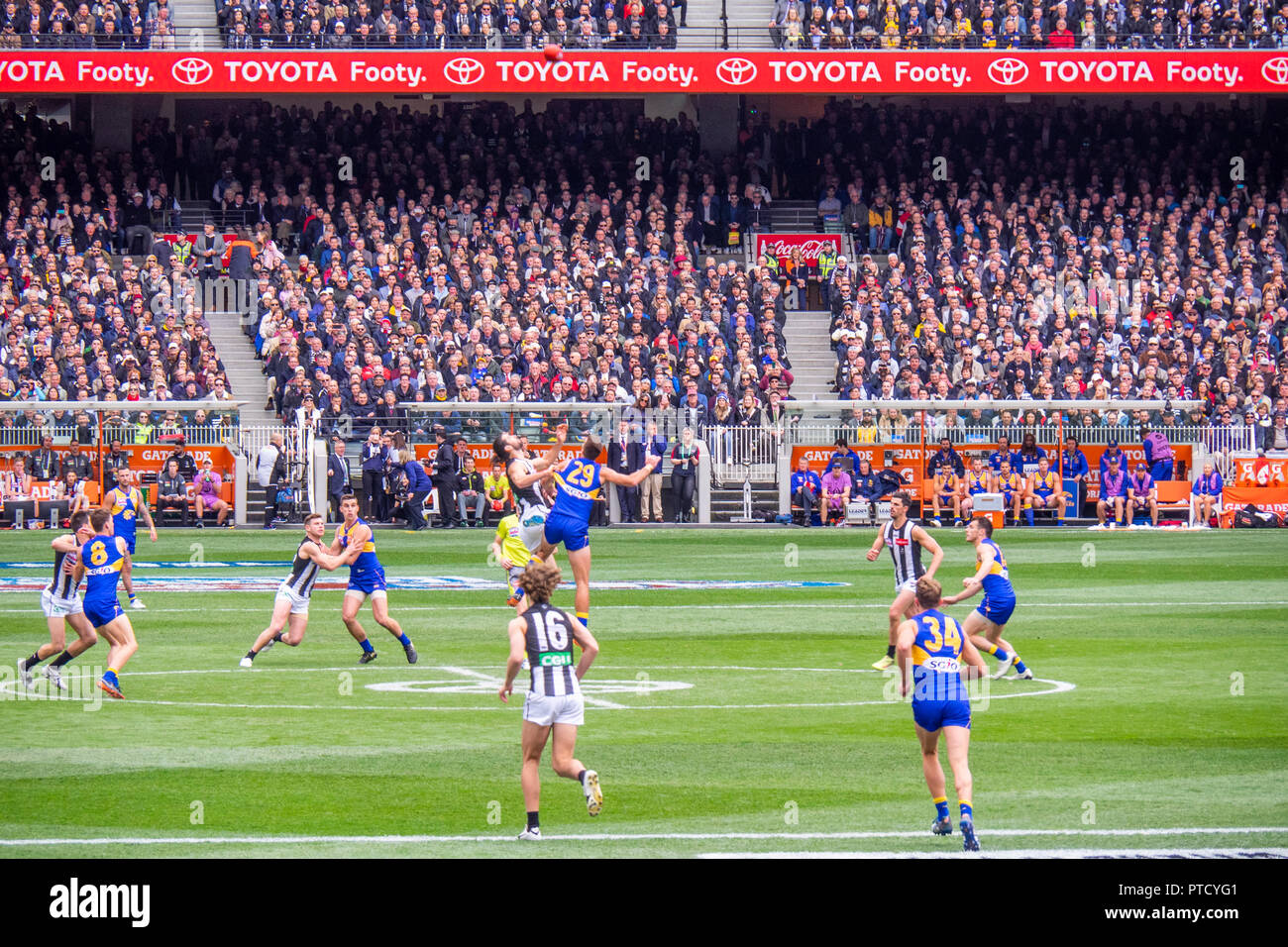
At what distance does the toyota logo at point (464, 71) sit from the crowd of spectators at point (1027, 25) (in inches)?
313

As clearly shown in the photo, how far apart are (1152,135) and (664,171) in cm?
1310

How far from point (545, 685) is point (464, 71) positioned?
119 feet

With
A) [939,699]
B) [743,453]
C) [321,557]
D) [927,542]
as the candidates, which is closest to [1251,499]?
[743,453]

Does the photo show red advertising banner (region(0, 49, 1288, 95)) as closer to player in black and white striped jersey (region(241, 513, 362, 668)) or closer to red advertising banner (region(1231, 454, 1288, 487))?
red advertising banner (region(1231, 454, 1288, 487))

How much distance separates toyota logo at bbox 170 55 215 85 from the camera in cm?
4484

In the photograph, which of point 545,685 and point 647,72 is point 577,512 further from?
point 647,72

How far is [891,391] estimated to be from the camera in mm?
39656

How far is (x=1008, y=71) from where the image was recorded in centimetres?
4609

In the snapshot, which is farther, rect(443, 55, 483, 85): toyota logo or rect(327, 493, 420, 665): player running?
rect(443, 55, 483, 85): toyota logo

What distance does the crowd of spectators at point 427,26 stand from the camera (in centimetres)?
4534

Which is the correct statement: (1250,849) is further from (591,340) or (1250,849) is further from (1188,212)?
(1188,212)

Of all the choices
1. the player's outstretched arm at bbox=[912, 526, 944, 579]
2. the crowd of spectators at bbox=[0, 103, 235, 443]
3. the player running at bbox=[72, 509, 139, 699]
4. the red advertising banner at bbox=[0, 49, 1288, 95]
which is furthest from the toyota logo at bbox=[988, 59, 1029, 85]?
the player running at bbox=[72, 509, 139, 699]

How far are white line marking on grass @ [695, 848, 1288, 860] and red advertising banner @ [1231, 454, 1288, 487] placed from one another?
27982 millimetres

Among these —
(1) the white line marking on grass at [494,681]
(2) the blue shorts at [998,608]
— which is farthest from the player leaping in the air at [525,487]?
(2) the blue shorts at [998,608]
